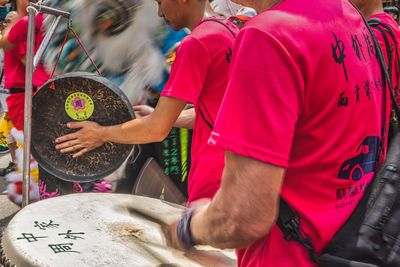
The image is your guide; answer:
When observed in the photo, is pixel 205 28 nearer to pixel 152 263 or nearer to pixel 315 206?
pixel 152 263

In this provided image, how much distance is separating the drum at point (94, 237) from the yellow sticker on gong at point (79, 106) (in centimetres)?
38

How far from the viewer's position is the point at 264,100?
74 centimetres

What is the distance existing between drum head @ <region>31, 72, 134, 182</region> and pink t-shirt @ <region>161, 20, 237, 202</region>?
1.38 ft

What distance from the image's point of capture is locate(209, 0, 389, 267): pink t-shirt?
744 millimetres

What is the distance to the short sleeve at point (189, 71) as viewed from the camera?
59.1 inches

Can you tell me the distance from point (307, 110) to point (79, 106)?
4.54 feet

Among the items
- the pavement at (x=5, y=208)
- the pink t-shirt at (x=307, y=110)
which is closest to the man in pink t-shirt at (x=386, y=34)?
the pink t-shirt at (x=307, y=110)

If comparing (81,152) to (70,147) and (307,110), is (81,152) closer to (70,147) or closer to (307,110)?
(70,147)

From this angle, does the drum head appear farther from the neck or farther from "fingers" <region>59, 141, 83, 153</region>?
the neck

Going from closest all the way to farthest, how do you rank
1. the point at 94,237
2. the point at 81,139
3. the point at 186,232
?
the point at 186,232 → the point at 94,237 → the point at 81,139

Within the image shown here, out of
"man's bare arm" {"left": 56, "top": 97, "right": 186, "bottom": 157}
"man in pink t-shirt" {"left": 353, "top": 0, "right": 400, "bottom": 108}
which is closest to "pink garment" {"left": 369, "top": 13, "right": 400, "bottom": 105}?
"man in pink t-shirt" {"left": 353, "top": 0, "right": 400, "bottom": 108}

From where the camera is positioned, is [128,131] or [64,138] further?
[64,138]

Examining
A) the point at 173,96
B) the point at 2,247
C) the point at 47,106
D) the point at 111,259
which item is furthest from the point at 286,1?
the point at 47,106

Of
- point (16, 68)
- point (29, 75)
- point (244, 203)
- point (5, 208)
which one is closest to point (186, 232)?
point (244, 203)
